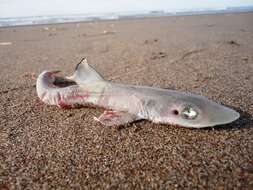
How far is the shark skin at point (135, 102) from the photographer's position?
262cm

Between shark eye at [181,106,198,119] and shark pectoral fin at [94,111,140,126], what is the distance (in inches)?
19.6

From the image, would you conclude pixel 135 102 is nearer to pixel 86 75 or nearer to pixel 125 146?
pixel 125 146

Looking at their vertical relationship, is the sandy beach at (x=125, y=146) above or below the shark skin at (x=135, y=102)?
below

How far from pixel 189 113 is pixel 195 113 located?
0.19 feet

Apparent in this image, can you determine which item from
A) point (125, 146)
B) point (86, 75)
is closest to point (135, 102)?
point (125, 146)

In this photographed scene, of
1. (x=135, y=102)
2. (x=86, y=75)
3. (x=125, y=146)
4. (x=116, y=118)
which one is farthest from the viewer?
(x=86, y=75)

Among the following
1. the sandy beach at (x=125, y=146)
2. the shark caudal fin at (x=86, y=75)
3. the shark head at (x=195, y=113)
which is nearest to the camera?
the sandy beach at (x=125, y=146)

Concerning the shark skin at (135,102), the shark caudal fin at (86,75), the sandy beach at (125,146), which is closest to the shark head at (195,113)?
the shark skin at (135,102)

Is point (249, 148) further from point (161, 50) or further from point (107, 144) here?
point (161, 50)

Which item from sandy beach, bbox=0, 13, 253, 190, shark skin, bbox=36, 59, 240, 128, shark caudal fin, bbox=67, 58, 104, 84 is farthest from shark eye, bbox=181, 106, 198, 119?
shark caudal fin, bbox=67, 58, 104, 84

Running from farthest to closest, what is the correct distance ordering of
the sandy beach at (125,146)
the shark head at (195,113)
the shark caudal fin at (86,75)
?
the shark caudal fin at (86,75) < the shark head at (195,113) < the sandy beach at (125,146)

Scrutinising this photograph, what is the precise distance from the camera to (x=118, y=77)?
4.88m

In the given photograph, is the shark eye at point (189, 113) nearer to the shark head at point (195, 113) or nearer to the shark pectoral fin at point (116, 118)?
the shark head at point (195, 113)

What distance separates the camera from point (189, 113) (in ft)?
8.64
